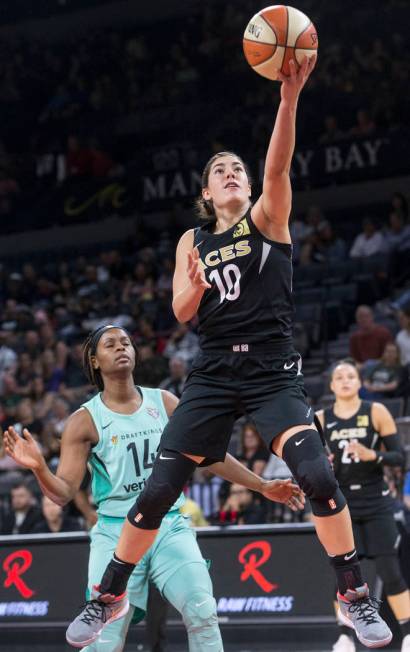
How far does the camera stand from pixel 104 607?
5.12 meters

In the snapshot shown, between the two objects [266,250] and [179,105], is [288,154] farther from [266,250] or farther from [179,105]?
[179,105]

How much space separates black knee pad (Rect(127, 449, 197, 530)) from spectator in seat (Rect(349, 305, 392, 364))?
27.0ft

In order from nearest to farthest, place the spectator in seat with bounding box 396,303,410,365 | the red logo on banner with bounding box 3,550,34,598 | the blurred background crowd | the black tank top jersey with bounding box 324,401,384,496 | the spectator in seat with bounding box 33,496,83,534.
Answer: the black tank top jersey with bounding box 324,401,384,496 → the red logo on banner with bounding box 3,550,34,598 → the spectator in seat with bounding box 33,496,83,534 → the spectator in seat with bounding box 396,303,410,365 → the blurred background crowd

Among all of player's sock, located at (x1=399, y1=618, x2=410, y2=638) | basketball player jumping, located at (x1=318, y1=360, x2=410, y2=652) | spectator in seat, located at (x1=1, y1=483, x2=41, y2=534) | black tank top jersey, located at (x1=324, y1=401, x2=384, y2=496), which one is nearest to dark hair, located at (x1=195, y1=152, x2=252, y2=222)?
basketball player jumping, located at (x1=318, y1=360, x2=410, y2=652)

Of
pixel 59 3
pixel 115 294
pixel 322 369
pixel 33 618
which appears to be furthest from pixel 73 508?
pixel 59 3

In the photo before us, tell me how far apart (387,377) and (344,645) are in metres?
4.49

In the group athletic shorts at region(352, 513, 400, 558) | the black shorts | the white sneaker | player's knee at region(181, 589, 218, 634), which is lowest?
the white sneaker

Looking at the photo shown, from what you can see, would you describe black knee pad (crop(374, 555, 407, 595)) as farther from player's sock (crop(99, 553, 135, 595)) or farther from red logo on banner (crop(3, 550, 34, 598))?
player's sock (crop(99, 553, 135, 595))

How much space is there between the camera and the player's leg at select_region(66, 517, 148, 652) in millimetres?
5020

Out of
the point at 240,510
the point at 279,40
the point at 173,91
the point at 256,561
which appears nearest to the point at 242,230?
the point at 279,40

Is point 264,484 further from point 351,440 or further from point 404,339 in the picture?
point 404,339

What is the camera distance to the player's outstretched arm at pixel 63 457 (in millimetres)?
5238

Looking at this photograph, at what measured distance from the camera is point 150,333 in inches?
610

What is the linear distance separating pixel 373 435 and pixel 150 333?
7335mm
